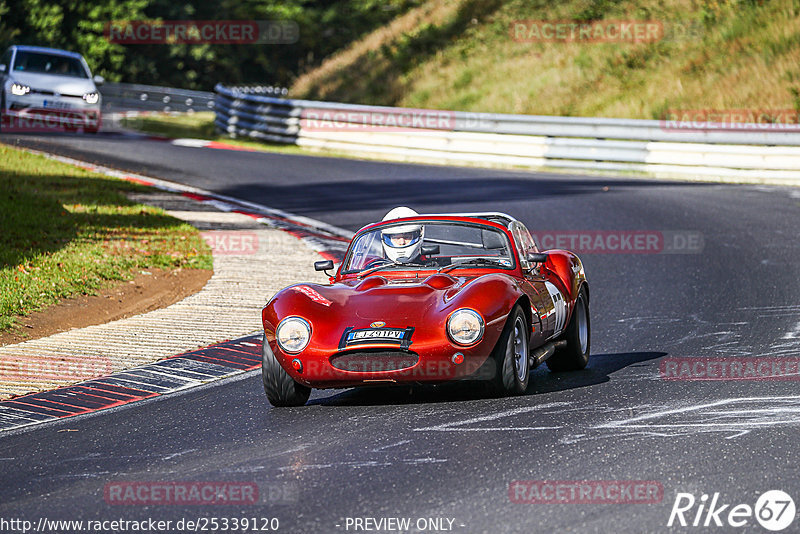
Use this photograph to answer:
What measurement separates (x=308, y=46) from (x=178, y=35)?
6226 millimetres

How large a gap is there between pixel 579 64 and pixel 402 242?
25537mm

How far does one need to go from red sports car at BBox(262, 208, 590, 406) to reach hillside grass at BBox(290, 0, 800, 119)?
19370mm

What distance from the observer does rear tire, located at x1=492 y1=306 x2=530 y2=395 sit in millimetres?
7793

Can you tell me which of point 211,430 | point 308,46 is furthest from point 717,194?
point 308,46

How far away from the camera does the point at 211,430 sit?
7.46 m

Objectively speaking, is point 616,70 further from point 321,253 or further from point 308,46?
point 308,46

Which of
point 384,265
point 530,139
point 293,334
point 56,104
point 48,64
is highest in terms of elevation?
point 48,64

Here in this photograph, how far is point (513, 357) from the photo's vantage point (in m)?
7.93

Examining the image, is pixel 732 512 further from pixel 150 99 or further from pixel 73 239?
pixel 150 99

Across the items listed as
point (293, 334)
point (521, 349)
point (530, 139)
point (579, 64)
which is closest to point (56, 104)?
point (530, 139)

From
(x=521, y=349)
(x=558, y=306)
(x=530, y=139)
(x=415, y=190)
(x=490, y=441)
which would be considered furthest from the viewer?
(x=530, y=139)

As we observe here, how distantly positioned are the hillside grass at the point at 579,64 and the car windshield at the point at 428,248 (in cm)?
1931

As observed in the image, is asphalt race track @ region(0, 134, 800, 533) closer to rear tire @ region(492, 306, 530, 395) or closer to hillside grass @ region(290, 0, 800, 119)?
rear tire @ region(492, 306, 530, 395)

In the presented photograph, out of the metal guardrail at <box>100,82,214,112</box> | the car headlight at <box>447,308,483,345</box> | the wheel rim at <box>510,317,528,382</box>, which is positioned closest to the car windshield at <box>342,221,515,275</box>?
the wheel rim at <box>510,317,528,382</box>
